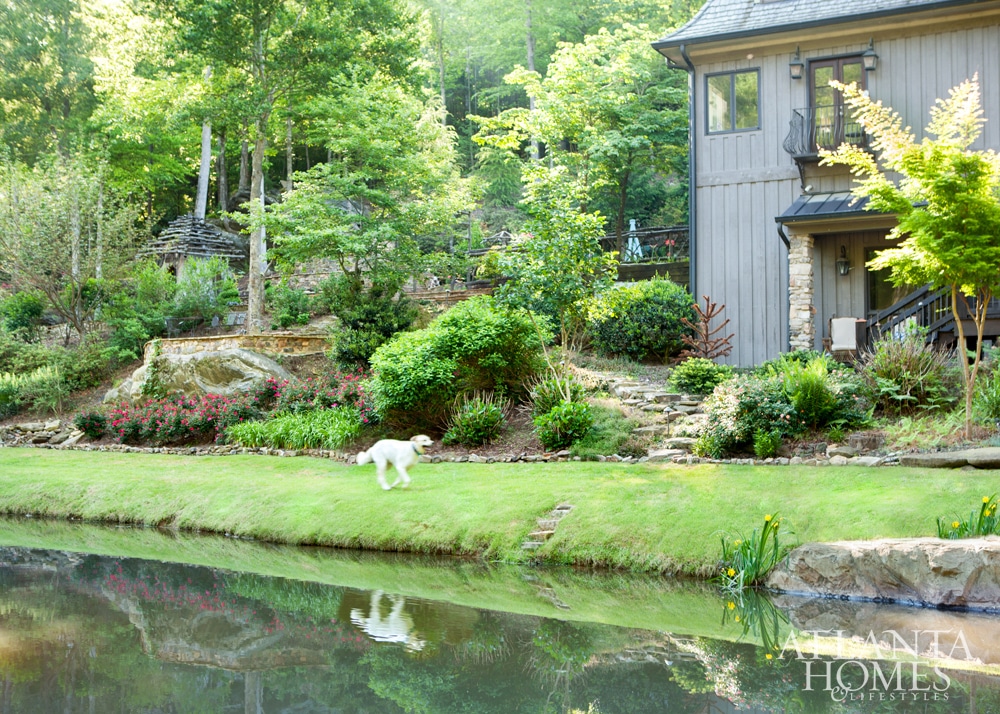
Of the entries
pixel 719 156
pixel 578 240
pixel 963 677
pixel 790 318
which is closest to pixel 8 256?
pixel 578 240

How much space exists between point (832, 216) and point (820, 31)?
4132 mm

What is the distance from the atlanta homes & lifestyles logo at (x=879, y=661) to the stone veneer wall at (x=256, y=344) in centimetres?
1467

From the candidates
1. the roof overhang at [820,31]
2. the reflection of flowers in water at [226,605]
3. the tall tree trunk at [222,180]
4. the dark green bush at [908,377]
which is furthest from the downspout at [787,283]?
the tall tree trunk at [222,180]

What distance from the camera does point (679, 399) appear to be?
1405cm

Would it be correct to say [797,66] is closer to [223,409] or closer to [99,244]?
[223,409]

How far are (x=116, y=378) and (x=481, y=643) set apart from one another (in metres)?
18.9

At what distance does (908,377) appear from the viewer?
1236cm

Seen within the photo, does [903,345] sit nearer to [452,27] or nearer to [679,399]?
[679,399]

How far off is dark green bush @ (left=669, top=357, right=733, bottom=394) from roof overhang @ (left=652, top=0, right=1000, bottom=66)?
24.2 feet

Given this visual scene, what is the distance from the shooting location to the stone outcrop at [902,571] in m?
7.28

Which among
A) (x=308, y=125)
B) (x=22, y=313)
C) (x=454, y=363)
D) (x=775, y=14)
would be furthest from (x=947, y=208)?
(x=22, y=313)

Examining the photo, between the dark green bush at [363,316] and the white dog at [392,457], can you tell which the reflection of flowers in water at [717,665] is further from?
the dark green bush at [363,316]

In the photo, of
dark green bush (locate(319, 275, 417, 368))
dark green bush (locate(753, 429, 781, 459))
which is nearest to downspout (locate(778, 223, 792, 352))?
dark green bush (locate(753, 429, 781, 459))

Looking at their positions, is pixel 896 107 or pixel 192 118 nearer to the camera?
pixel 896 107
